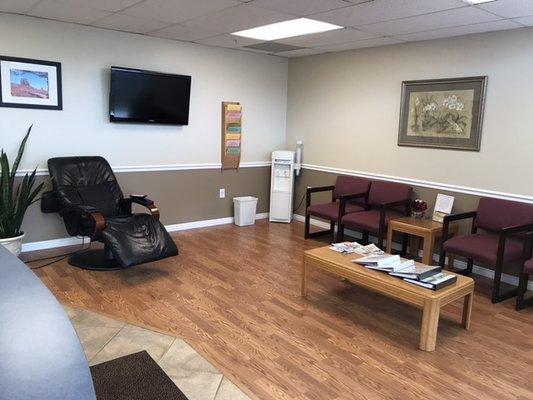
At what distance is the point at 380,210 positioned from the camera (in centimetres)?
450

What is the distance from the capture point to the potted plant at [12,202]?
3.75 m

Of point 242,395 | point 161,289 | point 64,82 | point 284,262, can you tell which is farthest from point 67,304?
point 64,82

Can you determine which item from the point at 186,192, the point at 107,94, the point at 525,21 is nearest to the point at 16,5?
the point at 107,94

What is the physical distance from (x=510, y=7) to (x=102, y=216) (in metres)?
3.56

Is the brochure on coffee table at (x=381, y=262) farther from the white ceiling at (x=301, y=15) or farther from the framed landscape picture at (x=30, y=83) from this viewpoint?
the framed landscape picture at (x=30, y=83)

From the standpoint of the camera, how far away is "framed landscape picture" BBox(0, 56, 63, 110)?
3957mm

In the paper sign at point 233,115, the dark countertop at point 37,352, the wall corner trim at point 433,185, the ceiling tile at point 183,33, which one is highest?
the ceiling tile at point 183,33

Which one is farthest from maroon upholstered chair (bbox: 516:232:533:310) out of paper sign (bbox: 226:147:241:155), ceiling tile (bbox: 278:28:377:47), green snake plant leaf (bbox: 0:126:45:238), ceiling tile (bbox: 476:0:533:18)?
green snake plant leaf (bbox: 0:126:45:238)

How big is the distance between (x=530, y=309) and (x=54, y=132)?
14.8 feet

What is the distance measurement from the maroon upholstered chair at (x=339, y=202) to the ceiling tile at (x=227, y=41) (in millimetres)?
1835

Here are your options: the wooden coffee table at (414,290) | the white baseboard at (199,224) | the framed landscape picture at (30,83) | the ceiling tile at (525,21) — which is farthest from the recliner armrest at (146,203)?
the ceiling tile at (525,21)

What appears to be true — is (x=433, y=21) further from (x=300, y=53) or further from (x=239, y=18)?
(x=300, y=53)

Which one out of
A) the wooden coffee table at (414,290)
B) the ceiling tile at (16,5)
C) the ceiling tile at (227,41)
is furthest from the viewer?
the ceiling tile at (227,41)

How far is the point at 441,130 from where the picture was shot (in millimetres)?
4391
